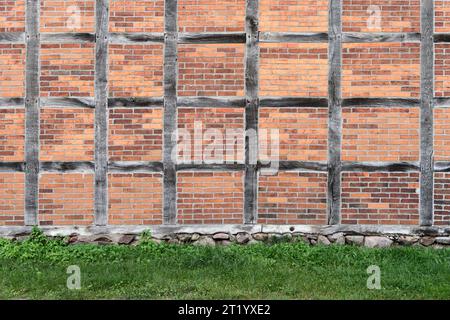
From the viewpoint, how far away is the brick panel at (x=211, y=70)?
20.7ft

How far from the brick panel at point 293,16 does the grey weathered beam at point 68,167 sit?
120 inches

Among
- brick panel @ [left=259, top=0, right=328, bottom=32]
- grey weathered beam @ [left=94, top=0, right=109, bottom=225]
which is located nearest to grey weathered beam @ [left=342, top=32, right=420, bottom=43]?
brick panel @ [left=259, top=0, right=328, bottom=32]

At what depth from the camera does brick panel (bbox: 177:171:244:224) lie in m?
6.29

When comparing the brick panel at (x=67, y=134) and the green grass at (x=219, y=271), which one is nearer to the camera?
the green grass at (x=219, y=271)

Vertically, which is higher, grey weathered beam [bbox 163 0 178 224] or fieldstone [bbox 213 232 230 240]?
grey weathered beam [bbox 163 0 178 224]

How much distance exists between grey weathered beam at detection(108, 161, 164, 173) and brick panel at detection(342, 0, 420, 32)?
3.21 meters

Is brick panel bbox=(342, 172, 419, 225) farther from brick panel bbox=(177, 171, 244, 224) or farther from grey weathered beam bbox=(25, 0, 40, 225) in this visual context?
grey weathered beam bbox=(25, 0, 40, 225)

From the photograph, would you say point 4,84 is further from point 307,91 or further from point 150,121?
point 307,91


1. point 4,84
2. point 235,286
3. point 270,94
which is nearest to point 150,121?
point 270,94

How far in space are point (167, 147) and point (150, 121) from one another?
431 millimetres

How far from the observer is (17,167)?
6.35m

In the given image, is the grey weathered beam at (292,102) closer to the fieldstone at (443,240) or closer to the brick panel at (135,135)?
the brick panel at (135,135)

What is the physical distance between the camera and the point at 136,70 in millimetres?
6332

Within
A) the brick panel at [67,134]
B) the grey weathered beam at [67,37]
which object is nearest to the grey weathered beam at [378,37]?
the grey weathered beam at [67,37]
